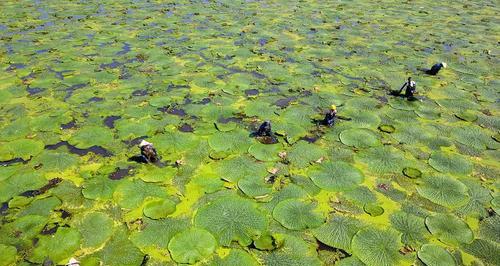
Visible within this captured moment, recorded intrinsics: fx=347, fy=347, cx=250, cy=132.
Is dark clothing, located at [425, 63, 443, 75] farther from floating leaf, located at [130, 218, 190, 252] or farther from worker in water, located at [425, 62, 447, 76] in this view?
floating leaf, located at [130, 218, 190, 252]

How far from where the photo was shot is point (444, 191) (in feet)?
20.8

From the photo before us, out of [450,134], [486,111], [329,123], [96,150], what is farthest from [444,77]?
[96,150]

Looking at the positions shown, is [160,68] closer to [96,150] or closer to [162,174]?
[96,150]

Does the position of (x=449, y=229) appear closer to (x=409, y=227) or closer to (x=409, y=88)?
(x=409, y=227)

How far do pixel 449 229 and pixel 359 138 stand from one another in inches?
112

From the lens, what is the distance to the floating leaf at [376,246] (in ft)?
16.5

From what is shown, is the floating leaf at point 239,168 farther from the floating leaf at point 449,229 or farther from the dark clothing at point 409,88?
the dark clothing at point 409,88

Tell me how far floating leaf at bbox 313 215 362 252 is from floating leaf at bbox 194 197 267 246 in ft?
3.03

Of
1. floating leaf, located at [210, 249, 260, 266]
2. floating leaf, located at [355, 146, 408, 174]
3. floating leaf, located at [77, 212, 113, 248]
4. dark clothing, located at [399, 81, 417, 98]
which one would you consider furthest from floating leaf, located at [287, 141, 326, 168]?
Result: dark clothing, located at [399, 81, 417, 98]

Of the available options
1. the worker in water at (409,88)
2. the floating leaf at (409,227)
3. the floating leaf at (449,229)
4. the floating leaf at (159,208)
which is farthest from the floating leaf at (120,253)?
the worker in water at (409,88)

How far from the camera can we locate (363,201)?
6164 mm

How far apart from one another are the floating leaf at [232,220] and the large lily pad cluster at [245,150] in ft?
0.07

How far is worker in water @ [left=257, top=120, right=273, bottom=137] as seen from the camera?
7801 mm

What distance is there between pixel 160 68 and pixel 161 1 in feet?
36.3
